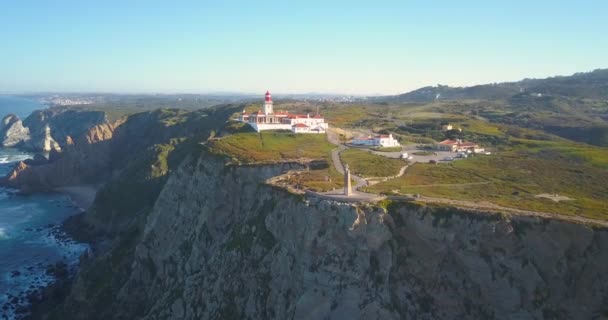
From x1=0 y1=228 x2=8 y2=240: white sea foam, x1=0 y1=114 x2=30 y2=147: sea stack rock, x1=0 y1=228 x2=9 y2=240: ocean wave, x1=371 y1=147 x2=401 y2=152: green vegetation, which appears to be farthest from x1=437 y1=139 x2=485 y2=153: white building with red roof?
x1=0 y1=114 x2=30 y2=147: sea stack rock

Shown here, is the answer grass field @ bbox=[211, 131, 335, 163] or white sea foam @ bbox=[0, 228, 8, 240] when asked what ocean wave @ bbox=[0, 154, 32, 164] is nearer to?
white sea foam @ bbox=[0, 228, 8, 240]

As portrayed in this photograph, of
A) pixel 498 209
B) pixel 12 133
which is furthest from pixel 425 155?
pixel 12 133

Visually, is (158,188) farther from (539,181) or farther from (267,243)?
(539,181)

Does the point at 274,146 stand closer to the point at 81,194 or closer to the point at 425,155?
the point at 425,155

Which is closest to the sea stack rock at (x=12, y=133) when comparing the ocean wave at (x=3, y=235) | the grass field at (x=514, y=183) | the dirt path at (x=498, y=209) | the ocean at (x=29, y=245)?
the ocean at (x=29, y=245)

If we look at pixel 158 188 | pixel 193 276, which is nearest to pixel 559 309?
pixel 193 276
